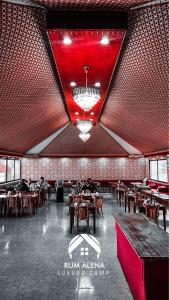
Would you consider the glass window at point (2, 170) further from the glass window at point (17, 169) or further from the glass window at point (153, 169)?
the glass window at point (153, 169)

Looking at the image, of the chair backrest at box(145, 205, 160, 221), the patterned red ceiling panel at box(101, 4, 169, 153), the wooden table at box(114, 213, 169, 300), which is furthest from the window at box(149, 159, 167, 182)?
the wooden table at box(114, 213, 169, 300)

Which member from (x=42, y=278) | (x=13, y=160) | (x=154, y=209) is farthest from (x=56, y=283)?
(x=13, y=160)

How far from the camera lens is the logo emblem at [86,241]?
5652 mm

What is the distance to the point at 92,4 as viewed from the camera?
11.9ft

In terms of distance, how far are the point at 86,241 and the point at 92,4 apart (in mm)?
5310

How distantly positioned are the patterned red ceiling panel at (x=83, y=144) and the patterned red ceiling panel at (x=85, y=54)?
8964 mm

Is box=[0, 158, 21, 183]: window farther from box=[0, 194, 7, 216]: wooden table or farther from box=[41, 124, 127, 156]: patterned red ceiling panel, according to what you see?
box=[0, 194, 7, 216]: wooden table

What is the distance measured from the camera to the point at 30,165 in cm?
1856

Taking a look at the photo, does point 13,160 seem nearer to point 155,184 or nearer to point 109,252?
point 155,184

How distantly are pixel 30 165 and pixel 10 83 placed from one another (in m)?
13.2

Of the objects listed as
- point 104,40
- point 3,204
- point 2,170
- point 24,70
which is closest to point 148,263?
point 104,40

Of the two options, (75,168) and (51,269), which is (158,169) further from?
(51,269)

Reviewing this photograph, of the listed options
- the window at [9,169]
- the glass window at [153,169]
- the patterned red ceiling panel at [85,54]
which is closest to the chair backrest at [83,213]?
the patterned red ceiling panel at [85,54]

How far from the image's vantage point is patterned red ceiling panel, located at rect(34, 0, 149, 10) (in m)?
3.52
